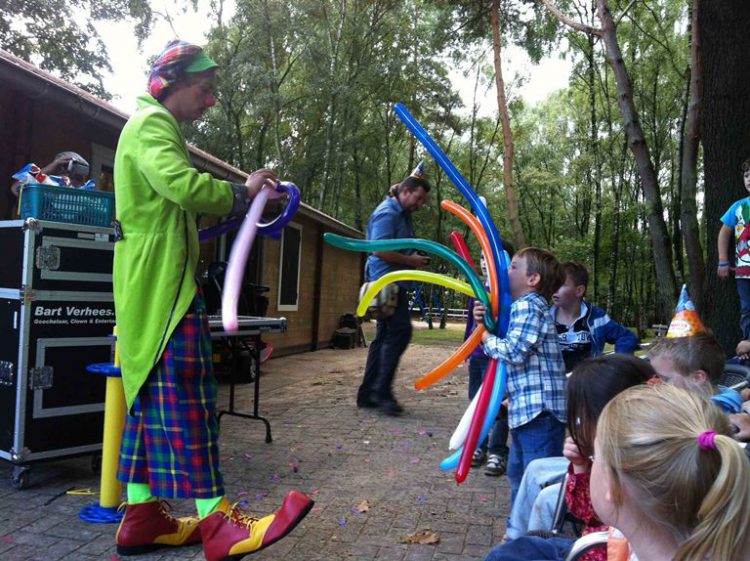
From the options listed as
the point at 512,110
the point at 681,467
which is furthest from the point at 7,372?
the point at 512,110

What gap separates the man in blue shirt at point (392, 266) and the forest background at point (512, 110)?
2041 millimetres

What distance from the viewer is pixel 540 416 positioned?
2.65 meters

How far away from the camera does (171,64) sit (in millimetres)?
2461

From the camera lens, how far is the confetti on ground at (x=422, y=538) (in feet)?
9.19

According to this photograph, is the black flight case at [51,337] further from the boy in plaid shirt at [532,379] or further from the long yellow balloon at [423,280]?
the boy in plaid shirt at [532,379]

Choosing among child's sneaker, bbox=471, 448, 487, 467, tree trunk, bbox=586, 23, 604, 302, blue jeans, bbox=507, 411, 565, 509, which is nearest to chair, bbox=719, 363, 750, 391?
blue jeans, bbox=507, 411, 565, 509

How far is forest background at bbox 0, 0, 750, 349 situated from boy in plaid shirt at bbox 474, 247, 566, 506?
3.15m

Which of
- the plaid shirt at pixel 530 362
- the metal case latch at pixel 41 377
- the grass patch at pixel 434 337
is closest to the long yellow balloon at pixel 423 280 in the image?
the plaid shirt at pixel 530 362

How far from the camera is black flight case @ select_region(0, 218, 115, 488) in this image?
336cm

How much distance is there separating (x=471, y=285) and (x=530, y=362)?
1.47ft

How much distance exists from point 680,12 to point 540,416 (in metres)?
20.9

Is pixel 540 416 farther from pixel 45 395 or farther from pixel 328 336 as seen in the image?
pixel 328 336

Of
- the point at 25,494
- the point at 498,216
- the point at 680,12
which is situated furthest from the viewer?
the point at 498,216

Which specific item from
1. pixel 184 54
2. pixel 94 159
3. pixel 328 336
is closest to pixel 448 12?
pixel 328 336
